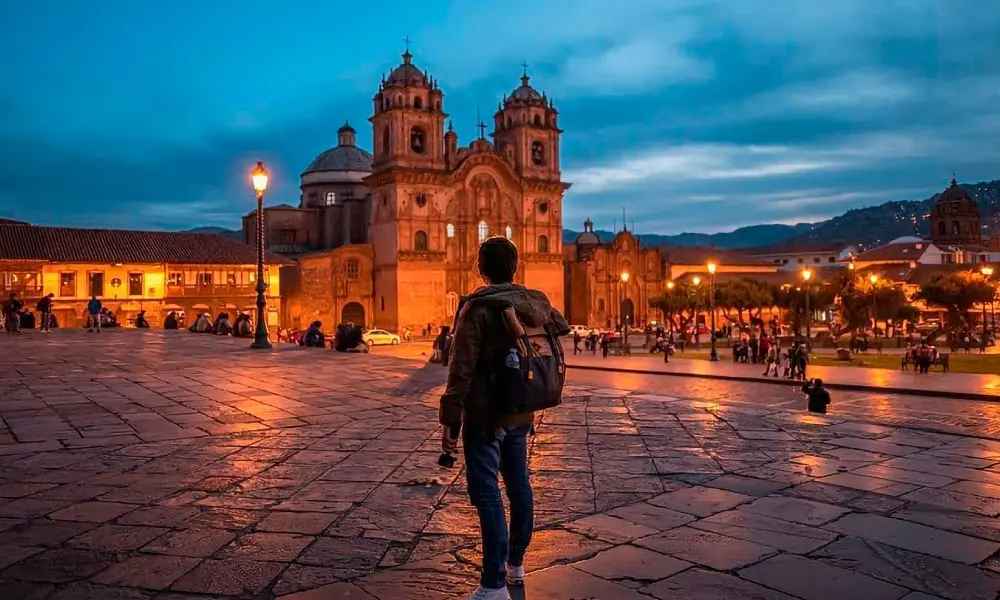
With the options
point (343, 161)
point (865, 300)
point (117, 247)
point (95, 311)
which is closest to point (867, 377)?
point (865, 300)

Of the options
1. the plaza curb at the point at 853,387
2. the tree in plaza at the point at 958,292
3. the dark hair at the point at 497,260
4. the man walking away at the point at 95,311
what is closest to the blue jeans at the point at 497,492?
the dark hair at the point at 497,260

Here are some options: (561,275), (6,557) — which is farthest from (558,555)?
(561,275)

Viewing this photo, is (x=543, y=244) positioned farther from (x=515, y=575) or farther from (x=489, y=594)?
(x=489, y=594)

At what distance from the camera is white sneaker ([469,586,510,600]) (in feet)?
10.2

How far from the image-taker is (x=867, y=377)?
17891 mm

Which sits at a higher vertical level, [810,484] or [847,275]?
[847,275]

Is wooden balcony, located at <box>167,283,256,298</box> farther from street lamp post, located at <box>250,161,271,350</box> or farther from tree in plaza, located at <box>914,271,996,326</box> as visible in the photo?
tree in plaza, located at <box>914,271,996,326</box>

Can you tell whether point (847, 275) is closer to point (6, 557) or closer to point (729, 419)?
point (729, 419)

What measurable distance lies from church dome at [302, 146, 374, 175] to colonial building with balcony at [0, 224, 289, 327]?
51.8ft

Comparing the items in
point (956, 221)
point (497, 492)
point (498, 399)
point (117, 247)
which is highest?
point (956, 221)

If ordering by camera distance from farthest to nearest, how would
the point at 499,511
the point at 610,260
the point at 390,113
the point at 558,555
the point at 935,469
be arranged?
the point at 610,260 < the point at 390,113 < the point at 935,469 < the point at 558,555 < the point at 499,511

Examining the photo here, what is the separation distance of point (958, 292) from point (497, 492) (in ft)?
140

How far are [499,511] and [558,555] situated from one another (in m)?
0.75

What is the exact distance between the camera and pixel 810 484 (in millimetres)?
5223
